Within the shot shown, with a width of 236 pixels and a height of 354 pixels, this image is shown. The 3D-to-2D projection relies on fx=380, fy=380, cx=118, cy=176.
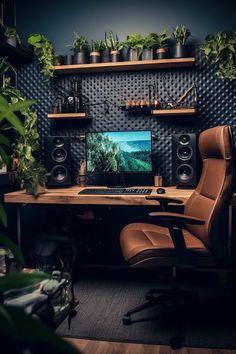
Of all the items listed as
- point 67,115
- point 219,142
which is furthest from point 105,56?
point 219,142

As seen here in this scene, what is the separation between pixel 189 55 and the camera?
3156 millimetres

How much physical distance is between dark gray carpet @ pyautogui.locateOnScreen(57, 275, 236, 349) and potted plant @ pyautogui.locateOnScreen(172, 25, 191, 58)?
1850mm

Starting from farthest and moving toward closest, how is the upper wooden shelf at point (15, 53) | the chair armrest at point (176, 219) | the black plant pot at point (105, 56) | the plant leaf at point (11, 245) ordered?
1. the black plant pot at point (105, 56)
2. the upper wooden shelf at point (15, 53)
3. the chair armrest at point (176, 219)
4. the plant leaf at point (11, 245)

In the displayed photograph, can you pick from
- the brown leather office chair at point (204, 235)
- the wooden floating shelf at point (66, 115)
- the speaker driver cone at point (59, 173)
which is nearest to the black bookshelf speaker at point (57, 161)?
the speaker driver cone at point (59, 173)

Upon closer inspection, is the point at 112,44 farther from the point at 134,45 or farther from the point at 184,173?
the point at 184,173

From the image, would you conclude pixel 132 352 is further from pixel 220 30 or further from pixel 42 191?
pixel 220 30

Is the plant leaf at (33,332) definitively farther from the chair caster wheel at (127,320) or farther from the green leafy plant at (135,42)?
the green leafy plant at (135,42)

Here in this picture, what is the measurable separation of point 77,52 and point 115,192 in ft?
4.34

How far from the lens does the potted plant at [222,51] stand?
119 inches

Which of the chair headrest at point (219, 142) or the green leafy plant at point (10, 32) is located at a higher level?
the green leafy plant at point (10, 32)

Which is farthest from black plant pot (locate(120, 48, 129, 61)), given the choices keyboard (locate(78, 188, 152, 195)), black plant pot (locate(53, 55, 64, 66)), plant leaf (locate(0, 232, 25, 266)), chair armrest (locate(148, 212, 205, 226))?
plant leaf (locate(0, 232, 25, 266))

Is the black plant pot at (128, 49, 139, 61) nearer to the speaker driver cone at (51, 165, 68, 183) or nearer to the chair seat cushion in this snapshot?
the speaker driver cone at (51, 165, 68, 183)

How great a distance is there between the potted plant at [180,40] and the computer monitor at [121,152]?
679mm

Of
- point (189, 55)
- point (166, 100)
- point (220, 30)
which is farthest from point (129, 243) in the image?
point (220, 30)
